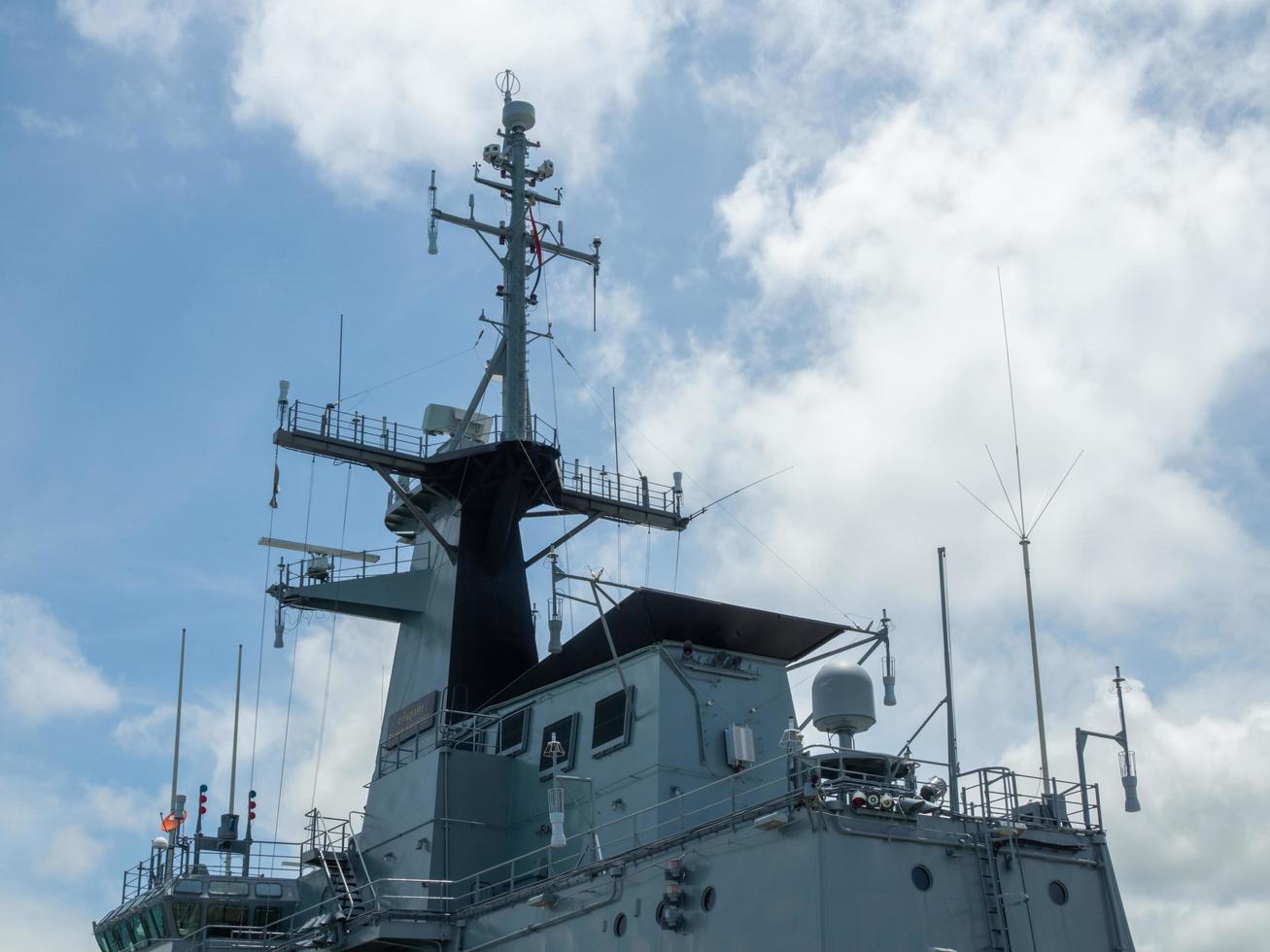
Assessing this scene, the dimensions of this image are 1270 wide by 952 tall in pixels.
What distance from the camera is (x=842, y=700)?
2033 cm

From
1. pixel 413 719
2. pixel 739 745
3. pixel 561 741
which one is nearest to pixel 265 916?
pixel 413 719

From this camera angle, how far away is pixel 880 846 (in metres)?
18.7

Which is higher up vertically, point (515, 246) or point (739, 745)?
point (515, 246)

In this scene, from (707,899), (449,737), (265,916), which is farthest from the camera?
(265,916)

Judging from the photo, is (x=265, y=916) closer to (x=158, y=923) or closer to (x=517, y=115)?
(x=158, y=923)

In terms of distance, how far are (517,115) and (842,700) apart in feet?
70.6

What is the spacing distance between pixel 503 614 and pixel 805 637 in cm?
861

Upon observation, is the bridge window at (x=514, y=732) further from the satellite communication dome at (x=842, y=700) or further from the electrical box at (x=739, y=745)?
the satellite communication dome at (x=842, y=700)

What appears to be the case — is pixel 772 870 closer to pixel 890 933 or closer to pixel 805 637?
pixel 890 933

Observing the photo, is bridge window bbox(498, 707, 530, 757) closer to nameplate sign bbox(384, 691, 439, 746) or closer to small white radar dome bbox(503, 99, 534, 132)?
nameplate sign bbox(384, 691, 439, 746)

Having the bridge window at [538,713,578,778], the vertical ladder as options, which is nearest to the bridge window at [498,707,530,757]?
the bridge window at [538,713,578,778]

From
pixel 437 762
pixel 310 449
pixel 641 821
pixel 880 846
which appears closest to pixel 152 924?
pixel 437 762

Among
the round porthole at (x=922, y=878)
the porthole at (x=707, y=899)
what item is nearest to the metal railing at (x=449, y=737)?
the porthole at (x=707, y=899)

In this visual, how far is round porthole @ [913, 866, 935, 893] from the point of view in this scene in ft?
61.6
